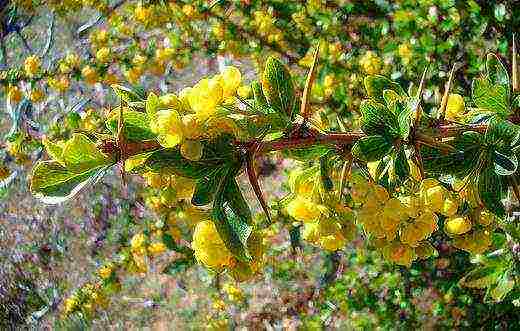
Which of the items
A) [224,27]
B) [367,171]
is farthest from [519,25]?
[367,171]

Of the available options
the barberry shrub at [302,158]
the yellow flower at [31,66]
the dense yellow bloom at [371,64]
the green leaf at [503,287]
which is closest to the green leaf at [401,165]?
the barberry shrub at [302,158]

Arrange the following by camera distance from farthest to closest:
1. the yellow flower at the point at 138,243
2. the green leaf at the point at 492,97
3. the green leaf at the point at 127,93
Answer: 1. the yellow flower at the point at 138,243
2. the green leaf at the point at 492,97
3. the green leaf at the point at 127,93

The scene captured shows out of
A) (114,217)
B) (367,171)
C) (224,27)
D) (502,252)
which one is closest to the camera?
(367,171)

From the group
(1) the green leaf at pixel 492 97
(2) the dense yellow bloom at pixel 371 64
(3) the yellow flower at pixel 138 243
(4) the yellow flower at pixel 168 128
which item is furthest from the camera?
(3) the yellow flower at pixel 138 243

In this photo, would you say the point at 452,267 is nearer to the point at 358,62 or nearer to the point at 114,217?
the point at 358,62

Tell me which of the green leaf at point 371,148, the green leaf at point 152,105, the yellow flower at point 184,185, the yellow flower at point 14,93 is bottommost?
the yellow flower at point 14,93

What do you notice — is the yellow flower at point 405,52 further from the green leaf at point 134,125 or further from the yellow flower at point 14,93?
the green leaf at point 134,125
